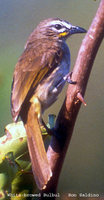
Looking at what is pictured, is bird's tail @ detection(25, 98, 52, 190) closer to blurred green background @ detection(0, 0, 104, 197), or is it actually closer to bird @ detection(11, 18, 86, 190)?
bird @ detection(11, 18, 86, 190)

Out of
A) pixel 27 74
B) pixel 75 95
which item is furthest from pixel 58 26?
pixel 75 95

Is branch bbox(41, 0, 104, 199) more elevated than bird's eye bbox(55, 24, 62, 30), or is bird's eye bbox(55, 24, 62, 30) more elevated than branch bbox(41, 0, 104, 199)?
bird's eye bbox(55, 24, 62, 30)

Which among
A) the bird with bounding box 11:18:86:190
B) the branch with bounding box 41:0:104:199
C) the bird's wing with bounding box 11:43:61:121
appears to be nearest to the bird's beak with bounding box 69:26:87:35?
the bird with bounding box 11:18:86:190

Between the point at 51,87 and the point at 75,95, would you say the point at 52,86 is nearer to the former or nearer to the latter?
the point at 51,87

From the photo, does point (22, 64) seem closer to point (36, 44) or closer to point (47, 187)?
point (36, 44)

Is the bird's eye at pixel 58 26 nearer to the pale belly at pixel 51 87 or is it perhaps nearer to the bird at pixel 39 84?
the bird at pixel 39 84

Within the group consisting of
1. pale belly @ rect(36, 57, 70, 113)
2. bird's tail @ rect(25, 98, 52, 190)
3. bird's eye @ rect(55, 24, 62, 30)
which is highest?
bird's eye @ rect(55, 24, 62, 30)

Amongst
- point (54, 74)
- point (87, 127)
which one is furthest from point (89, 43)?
point (87, 127)

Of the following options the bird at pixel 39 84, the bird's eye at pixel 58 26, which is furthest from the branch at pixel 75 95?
the bird's eye at pixel 58 26
